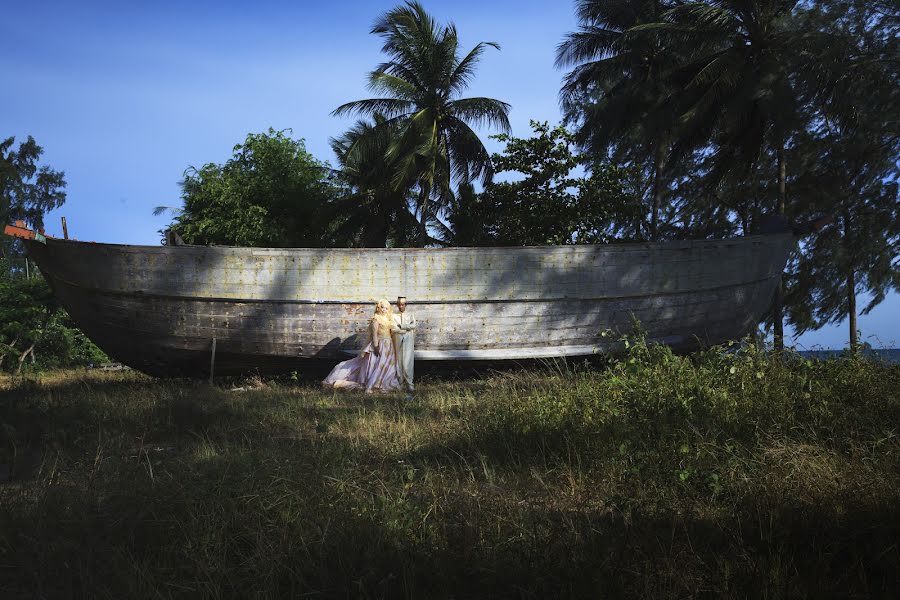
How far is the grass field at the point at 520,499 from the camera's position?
3.20 metres

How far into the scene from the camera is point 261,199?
85.6ft

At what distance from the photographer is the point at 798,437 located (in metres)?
4.91

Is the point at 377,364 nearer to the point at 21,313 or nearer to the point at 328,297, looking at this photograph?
the point at 328,297

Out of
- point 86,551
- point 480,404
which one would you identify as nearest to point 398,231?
point 480,404

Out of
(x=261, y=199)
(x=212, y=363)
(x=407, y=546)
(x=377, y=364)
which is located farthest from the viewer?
(x=261, y=199)

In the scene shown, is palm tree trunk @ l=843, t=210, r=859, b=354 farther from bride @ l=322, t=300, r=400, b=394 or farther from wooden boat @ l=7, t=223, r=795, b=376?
bride @ l=322, t=300, r=400, b=394

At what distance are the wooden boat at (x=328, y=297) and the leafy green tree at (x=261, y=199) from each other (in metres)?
12.6

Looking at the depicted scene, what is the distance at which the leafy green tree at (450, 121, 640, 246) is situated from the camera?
2098cm

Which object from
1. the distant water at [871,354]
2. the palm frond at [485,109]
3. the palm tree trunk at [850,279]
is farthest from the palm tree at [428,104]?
the distant water at [871,354]

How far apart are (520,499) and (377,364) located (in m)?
Result: 6.90

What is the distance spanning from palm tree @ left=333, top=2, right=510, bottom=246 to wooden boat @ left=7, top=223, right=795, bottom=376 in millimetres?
11543

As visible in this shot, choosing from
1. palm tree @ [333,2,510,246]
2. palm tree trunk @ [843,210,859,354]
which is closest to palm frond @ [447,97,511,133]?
palm tree @ [333,2,510,246]

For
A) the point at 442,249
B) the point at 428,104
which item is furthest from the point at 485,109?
the point at 442,249

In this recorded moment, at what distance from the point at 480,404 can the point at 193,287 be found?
5952mm
